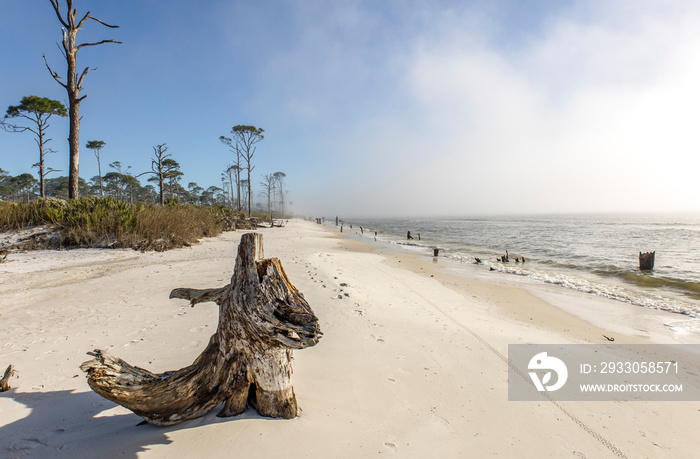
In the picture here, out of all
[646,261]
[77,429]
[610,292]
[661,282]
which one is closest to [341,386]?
[77,429]

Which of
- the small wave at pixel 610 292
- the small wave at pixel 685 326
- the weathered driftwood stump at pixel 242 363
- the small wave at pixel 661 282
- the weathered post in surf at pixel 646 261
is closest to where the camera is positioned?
the weathered driftwood stump at pixel 242 363

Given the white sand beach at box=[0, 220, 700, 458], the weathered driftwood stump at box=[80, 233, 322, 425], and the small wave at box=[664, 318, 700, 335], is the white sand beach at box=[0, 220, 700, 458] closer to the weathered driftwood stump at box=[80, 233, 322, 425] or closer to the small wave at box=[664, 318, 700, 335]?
the weathered driftwood stump at box=[80, 233, 322, 425]

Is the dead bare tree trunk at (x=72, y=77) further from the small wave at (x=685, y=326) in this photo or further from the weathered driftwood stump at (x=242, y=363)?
the small wave at (x=685, y=326)

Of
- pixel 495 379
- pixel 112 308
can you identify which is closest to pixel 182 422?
pixel 495 379

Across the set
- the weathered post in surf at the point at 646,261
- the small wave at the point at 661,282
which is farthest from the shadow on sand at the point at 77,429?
the weathered post in surf at the point at 646,261

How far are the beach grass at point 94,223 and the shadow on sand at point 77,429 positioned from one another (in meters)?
9.61

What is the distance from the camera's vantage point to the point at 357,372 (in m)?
3.33

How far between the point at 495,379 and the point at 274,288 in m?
2.95

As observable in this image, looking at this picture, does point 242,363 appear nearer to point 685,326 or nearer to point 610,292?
point 685,326

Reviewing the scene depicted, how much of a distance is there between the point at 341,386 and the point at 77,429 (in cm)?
207

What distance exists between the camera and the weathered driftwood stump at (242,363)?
1997 mm

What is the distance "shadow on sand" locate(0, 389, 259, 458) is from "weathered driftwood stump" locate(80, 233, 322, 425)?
128 mm

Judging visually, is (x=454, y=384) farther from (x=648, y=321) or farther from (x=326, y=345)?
(x=648, y=321)

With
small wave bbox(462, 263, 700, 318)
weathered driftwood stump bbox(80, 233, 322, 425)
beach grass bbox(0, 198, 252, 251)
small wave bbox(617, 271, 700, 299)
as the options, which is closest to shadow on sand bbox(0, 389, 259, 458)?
weathered driftwood stump bbox(80, 233, 322, 425)
